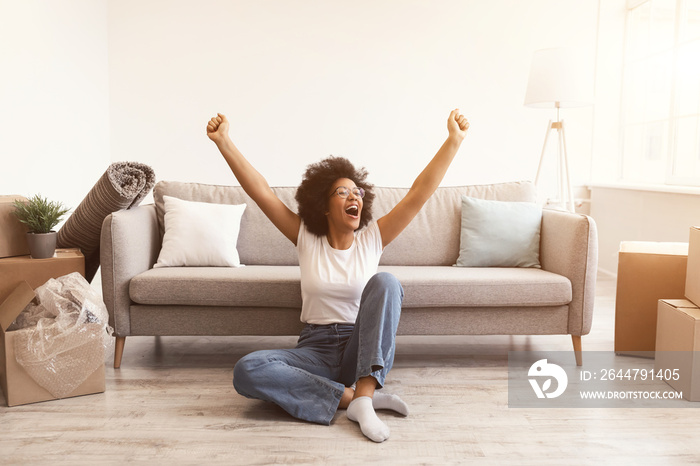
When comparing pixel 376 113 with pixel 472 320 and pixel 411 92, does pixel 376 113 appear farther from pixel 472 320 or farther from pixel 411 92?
pixel 472 320

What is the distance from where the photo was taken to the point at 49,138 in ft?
12.8

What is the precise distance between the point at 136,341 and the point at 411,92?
313 centimetres

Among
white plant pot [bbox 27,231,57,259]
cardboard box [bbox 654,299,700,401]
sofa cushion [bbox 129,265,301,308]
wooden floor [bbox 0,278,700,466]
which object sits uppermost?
white plant pot [bbox 27,231,57,259]

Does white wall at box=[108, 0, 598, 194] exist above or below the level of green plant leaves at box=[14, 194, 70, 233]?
above

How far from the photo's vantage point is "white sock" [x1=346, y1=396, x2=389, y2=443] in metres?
1.74

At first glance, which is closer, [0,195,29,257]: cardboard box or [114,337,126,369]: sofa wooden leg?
[0,195,29,257]: cardboard box

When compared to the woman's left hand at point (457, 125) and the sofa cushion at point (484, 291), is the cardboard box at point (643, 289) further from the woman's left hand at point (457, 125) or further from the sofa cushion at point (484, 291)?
the woman's left hand at point (457, 125)

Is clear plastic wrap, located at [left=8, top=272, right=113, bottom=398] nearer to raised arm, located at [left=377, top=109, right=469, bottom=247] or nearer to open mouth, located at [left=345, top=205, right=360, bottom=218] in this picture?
open mouth, located at [left=345, top=205, right=360, bottom=218]

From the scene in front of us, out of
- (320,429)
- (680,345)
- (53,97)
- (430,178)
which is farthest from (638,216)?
(53,97)

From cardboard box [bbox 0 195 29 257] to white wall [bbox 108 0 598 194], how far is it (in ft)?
8.81

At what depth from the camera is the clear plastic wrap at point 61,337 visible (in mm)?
1950

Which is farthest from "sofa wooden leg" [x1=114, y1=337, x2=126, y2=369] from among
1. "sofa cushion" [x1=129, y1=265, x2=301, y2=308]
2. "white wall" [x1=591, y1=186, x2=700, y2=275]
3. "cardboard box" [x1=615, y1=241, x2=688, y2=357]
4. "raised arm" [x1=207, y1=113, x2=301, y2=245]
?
"white wall" [x1=591, y1=186, x2=700, y2=275]

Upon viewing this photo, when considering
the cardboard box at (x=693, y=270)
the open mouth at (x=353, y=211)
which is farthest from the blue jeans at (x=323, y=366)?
the cardboard box at (x=693, y=270)

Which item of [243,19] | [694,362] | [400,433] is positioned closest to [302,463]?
[400,433]
